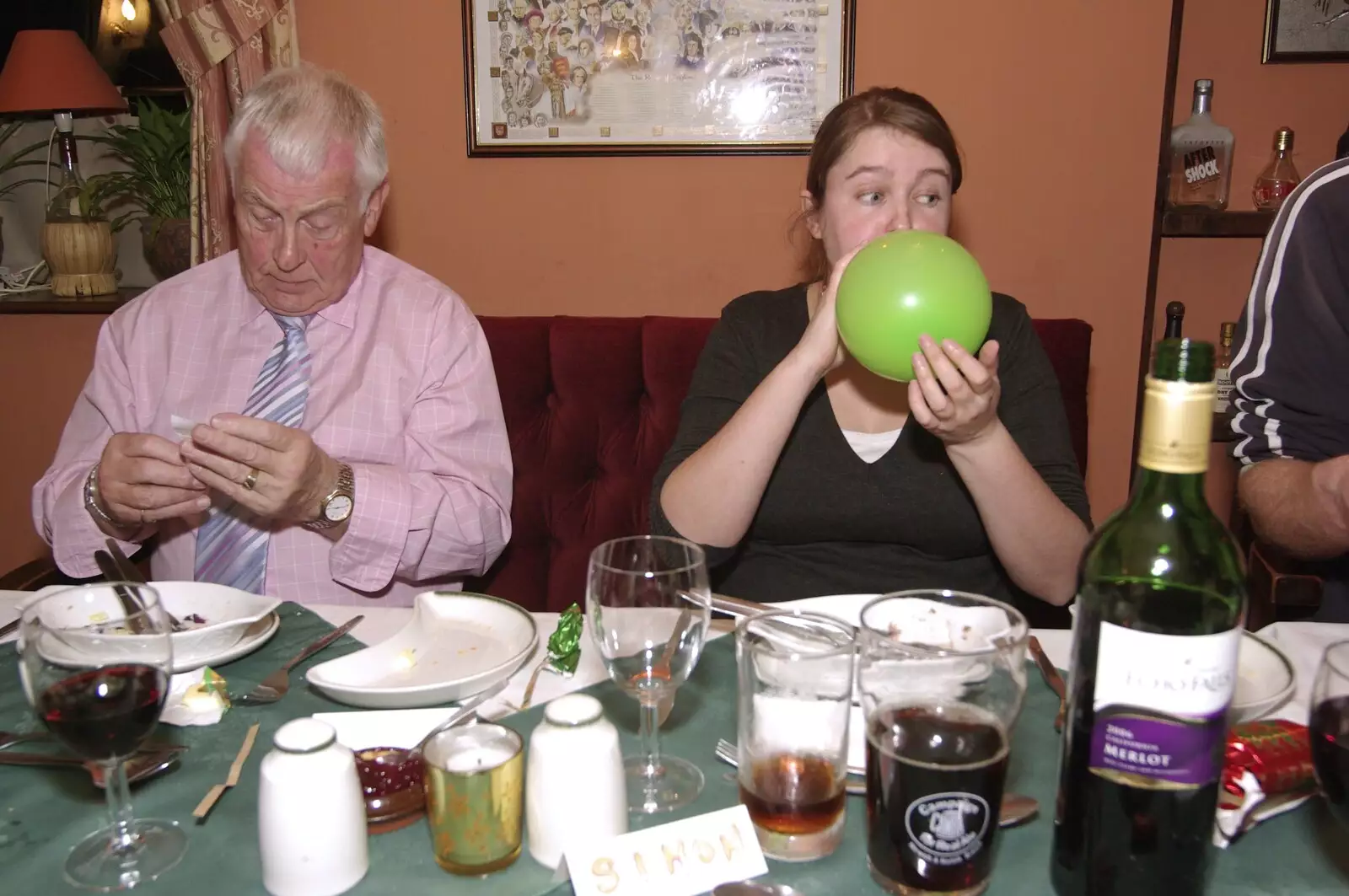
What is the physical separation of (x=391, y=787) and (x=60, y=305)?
248 cm

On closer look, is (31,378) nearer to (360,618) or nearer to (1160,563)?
(360,618)

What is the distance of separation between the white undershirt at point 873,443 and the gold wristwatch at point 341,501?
78cm

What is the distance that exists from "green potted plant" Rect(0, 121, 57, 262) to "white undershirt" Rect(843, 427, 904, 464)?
2778mm

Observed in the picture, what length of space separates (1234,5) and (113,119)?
10.4 ft

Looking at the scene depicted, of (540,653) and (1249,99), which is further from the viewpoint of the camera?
(1249,99)

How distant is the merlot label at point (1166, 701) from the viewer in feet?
2.29

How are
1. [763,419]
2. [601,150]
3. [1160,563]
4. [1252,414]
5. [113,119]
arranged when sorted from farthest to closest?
[113,119], [601,150], [1252,414], [763,419], [1160,563]

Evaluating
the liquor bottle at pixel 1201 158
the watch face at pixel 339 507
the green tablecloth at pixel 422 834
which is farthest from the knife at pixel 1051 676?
the liquor bottle at pixel 1201 158

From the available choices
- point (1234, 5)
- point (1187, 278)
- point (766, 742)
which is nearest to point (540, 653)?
point (766, 742)

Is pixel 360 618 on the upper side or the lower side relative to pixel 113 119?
lower

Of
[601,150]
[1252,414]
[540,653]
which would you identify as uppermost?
[601,150]

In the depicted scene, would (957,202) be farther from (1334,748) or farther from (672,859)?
(672,859)

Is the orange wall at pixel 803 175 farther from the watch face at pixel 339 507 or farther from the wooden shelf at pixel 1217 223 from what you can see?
the watch face at pixel 339 507

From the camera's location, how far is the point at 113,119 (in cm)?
316
